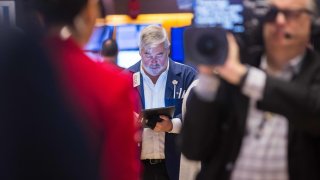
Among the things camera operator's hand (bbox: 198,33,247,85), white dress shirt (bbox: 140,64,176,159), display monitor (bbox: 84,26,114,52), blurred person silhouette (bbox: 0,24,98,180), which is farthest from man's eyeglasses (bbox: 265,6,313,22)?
white dress shirt (bbox: 140,64,176,159)

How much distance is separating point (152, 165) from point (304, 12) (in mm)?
2062

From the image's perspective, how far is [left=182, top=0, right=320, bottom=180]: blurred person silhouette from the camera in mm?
1683

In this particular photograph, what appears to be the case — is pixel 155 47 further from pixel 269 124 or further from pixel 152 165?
pixel 269 124

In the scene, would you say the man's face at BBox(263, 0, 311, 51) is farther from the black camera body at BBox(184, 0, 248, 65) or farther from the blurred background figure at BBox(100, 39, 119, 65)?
the blurred background figure at BBox(100, 39, 119, 65)

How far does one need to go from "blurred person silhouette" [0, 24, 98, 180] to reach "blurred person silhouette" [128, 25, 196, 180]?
2.13 metres

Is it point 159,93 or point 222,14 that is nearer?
point 222,14

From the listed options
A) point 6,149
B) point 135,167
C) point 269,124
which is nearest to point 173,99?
point 269,124

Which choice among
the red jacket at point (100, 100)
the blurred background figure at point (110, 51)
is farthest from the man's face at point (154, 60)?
the red jacket at point (100, 100)

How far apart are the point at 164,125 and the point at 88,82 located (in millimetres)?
2135

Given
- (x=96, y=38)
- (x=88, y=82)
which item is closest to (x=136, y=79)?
(x=96, y=38)

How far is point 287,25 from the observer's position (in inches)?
66.2

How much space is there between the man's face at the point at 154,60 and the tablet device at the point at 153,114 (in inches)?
17.2

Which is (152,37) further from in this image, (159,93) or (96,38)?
(96,38)

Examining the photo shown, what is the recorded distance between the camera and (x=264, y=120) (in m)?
1.78
